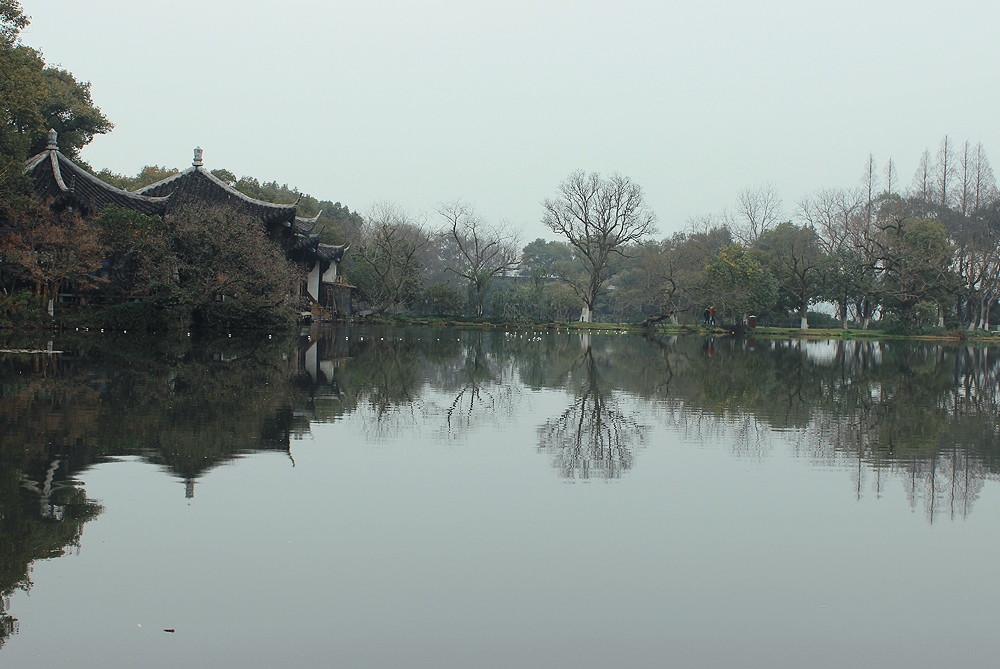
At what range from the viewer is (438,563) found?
453 cm

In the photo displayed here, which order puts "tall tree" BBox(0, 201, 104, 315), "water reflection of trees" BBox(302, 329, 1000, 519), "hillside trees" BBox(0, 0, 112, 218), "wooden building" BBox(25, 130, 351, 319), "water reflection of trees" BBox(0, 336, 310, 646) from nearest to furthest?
"water reflection of trees" BBox(0, 336, 310, 646)
"water reflection of trees" BBox(302, 329, 1000, 519)
"hillside trees" BBox(0, 0, 112, 218)
"tall tree" BBox(0, 201, 104, 315)
"wooden building" BBox(25, 130, 351, 319)

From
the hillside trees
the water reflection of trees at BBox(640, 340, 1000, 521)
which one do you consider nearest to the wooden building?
the hillside trees

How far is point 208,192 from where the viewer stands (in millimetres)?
32656

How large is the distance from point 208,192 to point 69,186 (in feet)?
19.5

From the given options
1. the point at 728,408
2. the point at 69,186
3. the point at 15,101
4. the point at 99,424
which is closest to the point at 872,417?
the point at 728,408

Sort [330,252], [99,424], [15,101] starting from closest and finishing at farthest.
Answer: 1. [99,424]
2. [15,101]
3. [330,252]

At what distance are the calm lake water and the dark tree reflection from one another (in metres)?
→ 0.05

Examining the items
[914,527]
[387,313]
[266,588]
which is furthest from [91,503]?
[387,313]

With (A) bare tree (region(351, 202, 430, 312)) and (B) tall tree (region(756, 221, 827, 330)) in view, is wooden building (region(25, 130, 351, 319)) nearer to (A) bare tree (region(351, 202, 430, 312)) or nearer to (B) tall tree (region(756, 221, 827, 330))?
(A) bare tree (region(351, 202, 430, 312))

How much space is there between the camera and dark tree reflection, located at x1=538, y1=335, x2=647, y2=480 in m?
7.33

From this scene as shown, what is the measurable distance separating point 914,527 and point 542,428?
4526 millimetres

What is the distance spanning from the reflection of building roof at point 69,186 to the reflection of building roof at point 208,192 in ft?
11.2

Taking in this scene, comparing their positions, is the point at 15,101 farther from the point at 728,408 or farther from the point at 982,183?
the point at 982,183

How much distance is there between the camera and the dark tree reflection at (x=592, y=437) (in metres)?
7.33
